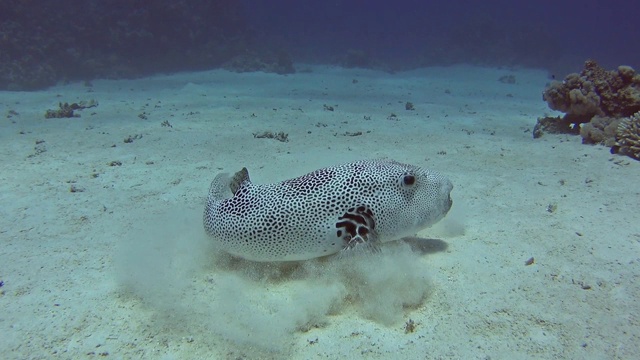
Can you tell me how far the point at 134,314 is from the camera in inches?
145

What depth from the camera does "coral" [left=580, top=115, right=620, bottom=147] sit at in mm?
8648

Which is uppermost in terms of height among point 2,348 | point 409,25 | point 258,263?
point 409,25

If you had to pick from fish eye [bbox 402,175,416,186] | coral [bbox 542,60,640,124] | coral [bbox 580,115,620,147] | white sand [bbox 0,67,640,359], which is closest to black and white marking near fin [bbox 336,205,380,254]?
white sand [bbox 0,67,640,359]

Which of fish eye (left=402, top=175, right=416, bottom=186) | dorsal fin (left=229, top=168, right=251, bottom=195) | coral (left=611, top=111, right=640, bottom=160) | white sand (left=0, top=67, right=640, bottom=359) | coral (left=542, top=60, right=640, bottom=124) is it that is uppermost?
coral (left=542, top=60, right=640, bottom=124)

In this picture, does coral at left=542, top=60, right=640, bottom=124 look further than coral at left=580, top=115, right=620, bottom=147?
Yes

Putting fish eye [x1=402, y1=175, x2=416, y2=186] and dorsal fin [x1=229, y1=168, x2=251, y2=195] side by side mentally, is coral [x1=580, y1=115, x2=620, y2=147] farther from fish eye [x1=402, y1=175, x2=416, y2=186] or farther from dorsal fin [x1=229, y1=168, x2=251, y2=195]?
dorsal fin [x1=229, y1=168, x2=251, y2=195]

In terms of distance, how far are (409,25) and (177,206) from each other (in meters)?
74.8

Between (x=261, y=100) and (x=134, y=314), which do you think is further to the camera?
(x=261, y=100)

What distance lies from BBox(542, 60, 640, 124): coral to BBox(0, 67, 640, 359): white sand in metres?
1.23

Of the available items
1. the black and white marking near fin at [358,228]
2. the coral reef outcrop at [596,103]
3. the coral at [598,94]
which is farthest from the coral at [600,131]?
the black and white marking near fin at [358,228]

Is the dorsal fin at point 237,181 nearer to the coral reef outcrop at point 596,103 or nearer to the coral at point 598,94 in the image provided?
the coral reef outcrop at point 596,103

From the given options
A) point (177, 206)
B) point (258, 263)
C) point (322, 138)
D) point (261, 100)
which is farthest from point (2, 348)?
point (261, 100)

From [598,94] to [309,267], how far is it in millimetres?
10161

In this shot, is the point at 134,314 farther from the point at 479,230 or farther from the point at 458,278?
the point at 479,230
